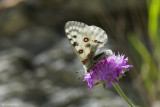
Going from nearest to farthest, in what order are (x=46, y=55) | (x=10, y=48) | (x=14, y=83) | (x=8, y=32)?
(x=14, y=83) < (x=46, y=55) < (x=10, y=48) < (x=8, y=32)

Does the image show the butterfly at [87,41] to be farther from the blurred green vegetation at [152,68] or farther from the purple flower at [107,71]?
the blurred green vegetation at [152,68]

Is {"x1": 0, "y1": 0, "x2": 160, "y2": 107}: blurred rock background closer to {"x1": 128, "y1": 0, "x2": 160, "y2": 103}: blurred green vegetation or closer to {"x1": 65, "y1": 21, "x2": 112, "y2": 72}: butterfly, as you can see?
{"x1": 128, "y1": 0, "x2": 160, "y2": 103}: blurred green vegetation

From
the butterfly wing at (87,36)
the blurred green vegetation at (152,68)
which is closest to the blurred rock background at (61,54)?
the blurred green vegetation at (152,68)

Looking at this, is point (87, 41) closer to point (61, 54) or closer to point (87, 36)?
point (87, 36)

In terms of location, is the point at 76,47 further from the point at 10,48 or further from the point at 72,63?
the point at 10,48

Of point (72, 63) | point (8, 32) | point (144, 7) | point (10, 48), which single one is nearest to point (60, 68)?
point (72, 63)
